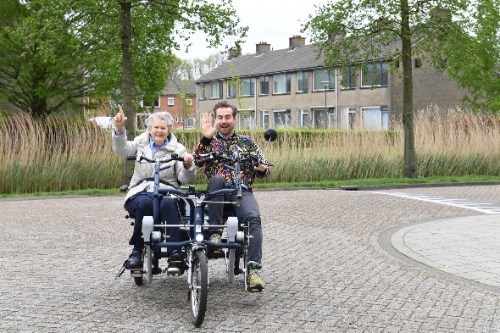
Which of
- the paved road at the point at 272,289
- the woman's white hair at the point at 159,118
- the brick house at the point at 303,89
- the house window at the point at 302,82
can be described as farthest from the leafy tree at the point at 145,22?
the house window at the point at 302,82

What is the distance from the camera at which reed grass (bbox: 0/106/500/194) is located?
19.4 m

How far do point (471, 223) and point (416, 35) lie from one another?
11.6m

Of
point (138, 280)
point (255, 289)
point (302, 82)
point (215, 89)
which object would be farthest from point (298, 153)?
point (215, 89)

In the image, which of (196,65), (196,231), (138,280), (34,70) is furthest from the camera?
(196,65)

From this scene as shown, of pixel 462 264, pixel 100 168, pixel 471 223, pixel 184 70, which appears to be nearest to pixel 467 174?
pixel 100 168

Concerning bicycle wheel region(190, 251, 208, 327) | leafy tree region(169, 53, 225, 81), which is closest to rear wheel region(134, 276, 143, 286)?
bicycle wheel region(190, 251, 208, 327)

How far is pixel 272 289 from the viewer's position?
679 centimetres

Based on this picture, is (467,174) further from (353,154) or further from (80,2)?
(80,2)

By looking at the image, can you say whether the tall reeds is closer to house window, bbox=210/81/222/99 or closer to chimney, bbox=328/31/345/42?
chimney, bbox=328/31/345/42

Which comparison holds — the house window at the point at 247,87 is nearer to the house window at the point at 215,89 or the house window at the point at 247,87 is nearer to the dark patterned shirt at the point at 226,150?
the house window at the point at 215,89

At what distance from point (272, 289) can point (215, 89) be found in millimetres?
60522

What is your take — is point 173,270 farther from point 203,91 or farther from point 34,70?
point 203,91

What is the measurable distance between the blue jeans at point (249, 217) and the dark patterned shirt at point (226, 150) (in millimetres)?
226

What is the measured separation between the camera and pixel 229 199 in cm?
643
